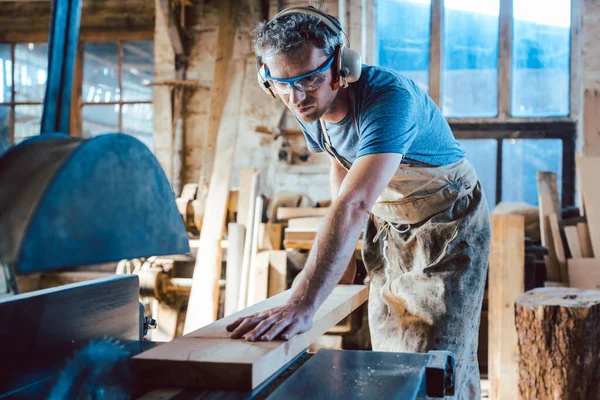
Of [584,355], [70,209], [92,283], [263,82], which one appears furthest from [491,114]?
[70,209]

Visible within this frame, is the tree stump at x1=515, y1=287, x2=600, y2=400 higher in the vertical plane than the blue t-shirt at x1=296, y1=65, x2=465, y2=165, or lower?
A: lower

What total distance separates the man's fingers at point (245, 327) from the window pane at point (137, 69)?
438 cm

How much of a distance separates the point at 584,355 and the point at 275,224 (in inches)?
90.0

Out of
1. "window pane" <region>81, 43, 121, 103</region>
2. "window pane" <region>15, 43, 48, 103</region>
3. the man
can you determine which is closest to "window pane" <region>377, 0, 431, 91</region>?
"window pane" <region>81, 43, 121, 103</region>

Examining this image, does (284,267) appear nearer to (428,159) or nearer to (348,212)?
(428,159)

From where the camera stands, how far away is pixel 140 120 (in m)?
5.43

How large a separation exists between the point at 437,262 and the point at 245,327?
95 cm

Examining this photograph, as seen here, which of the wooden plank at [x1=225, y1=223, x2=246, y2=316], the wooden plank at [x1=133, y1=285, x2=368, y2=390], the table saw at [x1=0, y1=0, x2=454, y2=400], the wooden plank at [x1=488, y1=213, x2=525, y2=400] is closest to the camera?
the table saw at [x1=0, y1=0, x2=454, y2=400]

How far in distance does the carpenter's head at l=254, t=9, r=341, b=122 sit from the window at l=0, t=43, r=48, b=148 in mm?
4543

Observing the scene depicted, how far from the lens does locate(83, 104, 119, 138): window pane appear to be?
5516 millimetres

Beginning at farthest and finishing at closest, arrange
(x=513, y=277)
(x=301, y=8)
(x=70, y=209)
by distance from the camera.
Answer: (x=513, y=277) < (x=301, y=8) < (x=70, y=209)

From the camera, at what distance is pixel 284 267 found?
161 inches

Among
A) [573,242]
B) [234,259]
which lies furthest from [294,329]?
[573,242]

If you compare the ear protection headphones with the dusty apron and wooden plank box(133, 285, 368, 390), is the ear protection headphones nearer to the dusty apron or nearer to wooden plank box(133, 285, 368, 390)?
the dusty apron
